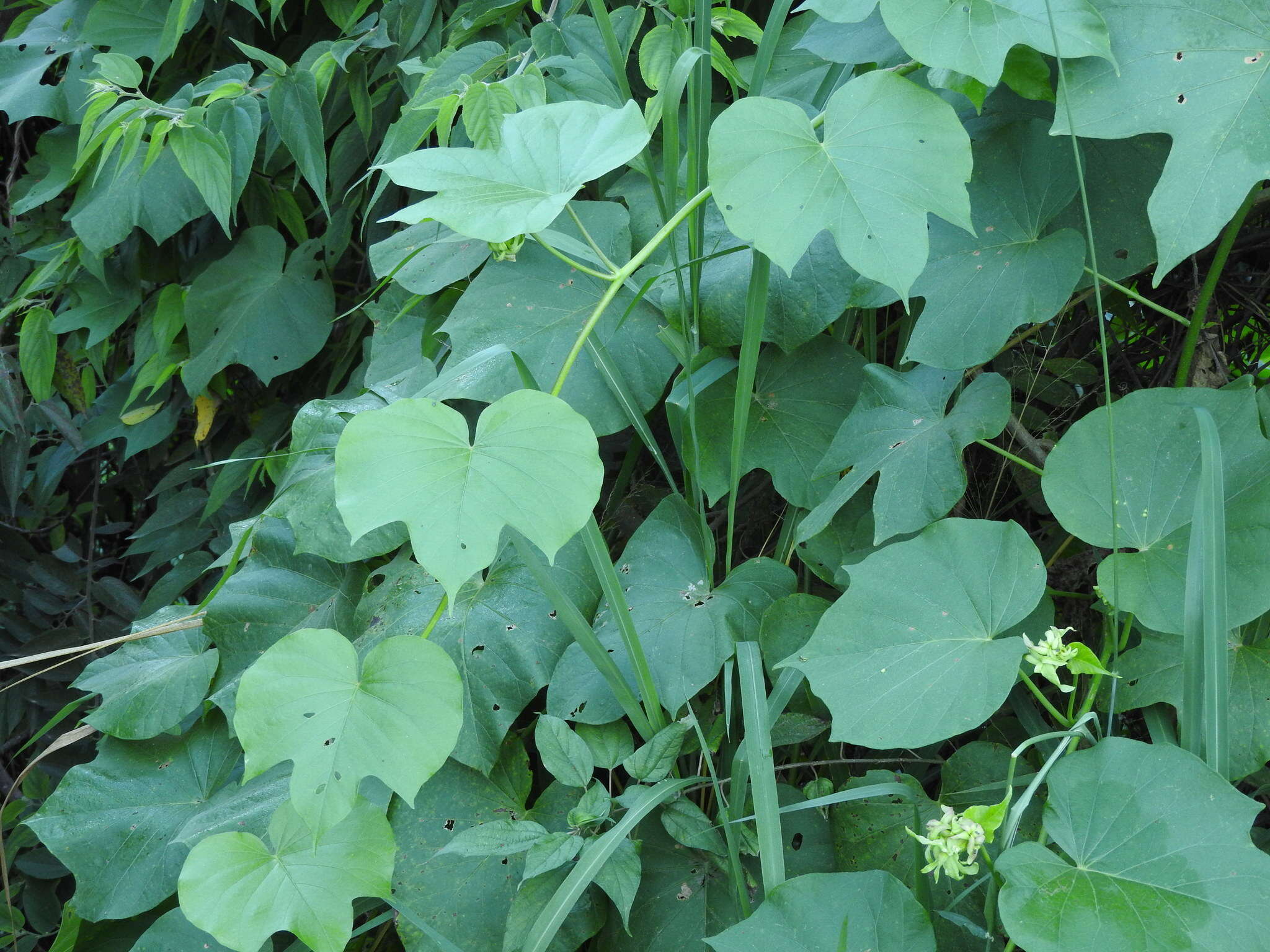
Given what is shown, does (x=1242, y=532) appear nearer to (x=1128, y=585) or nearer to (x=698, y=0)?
(x=1128, y=585)

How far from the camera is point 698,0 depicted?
850 mm

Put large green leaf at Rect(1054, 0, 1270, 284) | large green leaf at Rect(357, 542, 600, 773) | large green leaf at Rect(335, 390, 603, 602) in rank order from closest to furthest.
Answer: large green leaf at Rect(335, 390, 603, 602)
large green leaf at Rect(1054, 0, 1270, 284)
large green leaf at Rect(357, 542, 600, 773)

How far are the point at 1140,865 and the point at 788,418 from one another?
539 mm

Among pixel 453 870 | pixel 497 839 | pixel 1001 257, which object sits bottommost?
pixel 453 870

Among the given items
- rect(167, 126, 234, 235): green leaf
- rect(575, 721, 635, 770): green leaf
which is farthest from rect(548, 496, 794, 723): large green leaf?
rect(167, 126, 234, 235): green leaf

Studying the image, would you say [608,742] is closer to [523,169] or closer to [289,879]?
[289,879]

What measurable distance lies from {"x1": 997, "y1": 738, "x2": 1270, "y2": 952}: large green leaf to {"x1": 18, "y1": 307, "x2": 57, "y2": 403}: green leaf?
1.86 metres

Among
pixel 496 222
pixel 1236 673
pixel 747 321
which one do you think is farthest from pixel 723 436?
pixel 1236 673

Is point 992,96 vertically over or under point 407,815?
over

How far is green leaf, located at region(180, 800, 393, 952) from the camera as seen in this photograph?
0.66m

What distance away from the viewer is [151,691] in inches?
46.1

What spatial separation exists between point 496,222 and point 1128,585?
1.90 ft

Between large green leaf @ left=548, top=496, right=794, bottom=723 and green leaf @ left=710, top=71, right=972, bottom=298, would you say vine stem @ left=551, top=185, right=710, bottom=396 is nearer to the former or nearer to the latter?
green leaf @ left=710, top=71, right=972, bottom=298

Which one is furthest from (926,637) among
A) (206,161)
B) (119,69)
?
(119,69)
